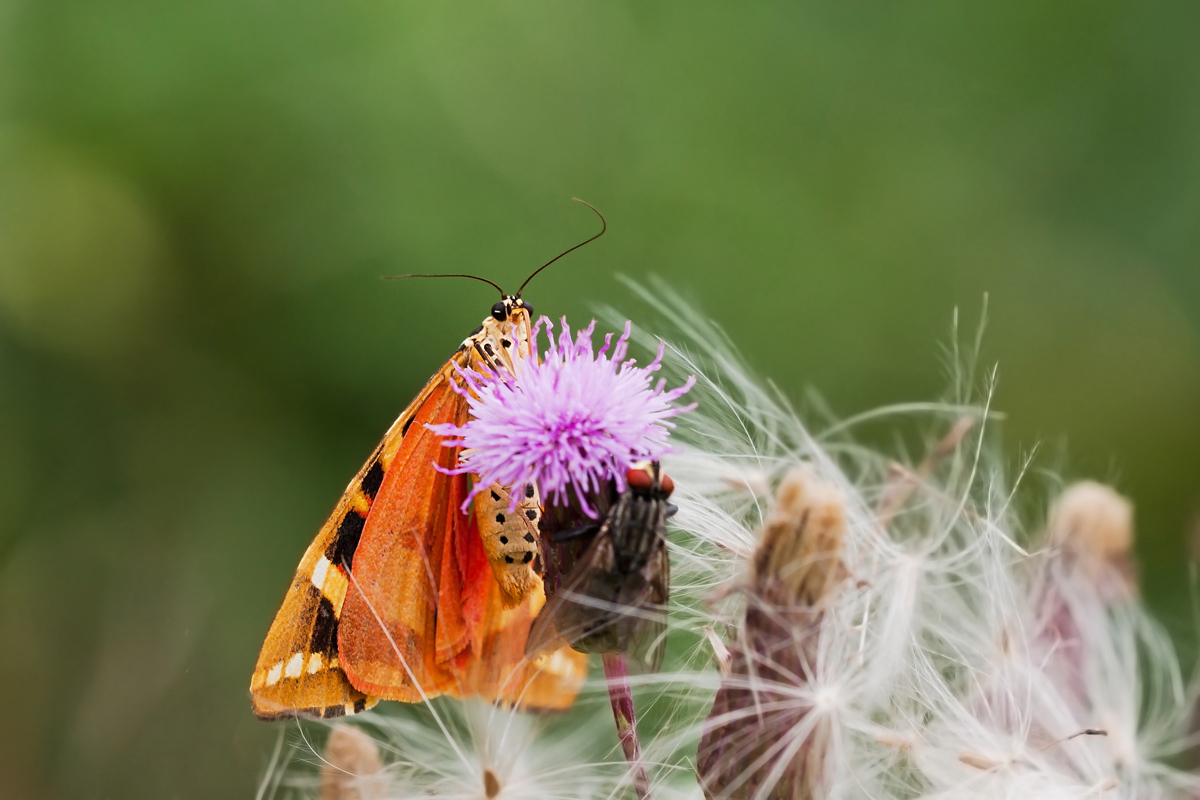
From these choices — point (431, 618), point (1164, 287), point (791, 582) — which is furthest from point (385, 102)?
point (1164, 287)

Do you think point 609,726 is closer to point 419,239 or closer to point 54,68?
point 419,239

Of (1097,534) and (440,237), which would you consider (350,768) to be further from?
(440,237)

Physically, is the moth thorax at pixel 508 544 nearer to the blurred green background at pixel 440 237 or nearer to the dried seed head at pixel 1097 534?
the dried seed head at pixel 1097 534

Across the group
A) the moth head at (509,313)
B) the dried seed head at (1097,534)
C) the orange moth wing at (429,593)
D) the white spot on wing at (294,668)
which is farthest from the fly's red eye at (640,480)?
the dried seed head at (1097,534)

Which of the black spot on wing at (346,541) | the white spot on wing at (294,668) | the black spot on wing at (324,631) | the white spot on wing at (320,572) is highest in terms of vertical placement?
the black spot on wing at (346,541)

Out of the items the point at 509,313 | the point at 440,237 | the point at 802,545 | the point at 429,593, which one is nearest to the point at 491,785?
the point at 429,593
